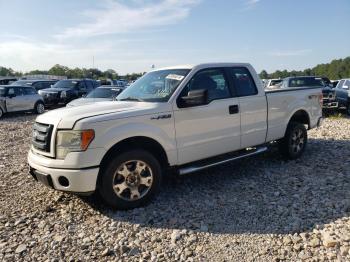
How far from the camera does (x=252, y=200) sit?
16.2 feet

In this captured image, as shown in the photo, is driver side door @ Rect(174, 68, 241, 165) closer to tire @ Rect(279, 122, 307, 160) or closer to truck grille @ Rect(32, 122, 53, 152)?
tire @ Rect(279, 122, 307, 160)

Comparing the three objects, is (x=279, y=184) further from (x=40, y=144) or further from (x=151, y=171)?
(x=40, y=144)

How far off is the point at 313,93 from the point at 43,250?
601 cm

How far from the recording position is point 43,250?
3.69 meters

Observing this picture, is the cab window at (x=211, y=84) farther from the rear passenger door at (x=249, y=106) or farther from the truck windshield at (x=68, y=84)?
the truck windshield at (x=68, y=84)

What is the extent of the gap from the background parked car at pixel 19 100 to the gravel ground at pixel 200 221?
1127 centimetres

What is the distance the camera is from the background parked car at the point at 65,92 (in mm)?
19375

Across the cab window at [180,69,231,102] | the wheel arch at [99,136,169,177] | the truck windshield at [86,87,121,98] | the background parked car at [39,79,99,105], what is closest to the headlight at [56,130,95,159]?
the wheel arch at [99,136,169,177]

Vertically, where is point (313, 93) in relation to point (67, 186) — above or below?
above

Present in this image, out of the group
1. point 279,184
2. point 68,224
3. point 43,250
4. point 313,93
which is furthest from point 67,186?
point 313,93

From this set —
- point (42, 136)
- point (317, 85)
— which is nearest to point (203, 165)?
point (42, 136)

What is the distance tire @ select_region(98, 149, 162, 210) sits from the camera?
4352 millimetres

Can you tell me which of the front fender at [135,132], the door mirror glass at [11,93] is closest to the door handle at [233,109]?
the front fender at [135,132]

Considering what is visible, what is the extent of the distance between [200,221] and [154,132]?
1.29 meters
